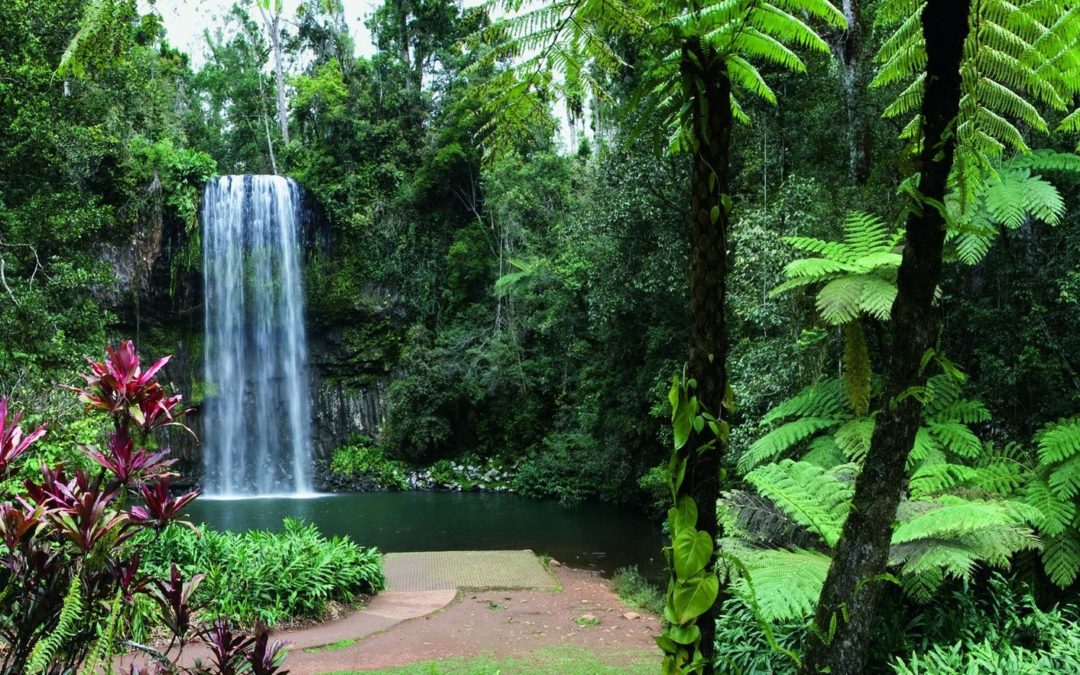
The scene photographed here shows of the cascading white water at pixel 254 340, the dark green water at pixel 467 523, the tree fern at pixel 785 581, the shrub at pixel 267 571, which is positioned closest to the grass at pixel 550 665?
the tree fern at pixel 785 581

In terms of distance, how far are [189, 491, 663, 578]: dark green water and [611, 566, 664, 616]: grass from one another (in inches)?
28.4

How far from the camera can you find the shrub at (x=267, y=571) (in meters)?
5.69

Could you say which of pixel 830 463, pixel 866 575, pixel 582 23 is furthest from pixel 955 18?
pixel 830 463

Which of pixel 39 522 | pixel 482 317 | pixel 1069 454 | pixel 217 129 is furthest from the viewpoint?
pixel 217 129

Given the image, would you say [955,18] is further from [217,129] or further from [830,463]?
[217,129]

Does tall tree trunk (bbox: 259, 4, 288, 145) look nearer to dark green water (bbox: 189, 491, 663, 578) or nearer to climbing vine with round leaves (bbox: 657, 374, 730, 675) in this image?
dark green water (bbox: 189, 491, 663, 578)

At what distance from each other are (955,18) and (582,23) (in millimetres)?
939

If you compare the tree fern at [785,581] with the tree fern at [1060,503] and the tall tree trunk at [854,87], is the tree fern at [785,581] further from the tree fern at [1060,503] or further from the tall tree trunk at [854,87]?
the tall tree trunk at [854,87]

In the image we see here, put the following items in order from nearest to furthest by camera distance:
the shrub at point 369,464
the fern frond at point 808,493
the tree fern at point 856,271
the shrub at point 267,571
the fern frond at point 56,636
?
the fern frond at point 56,636 → the fern frond at point 808,493 → the tree fern at point 856,271 → the shrub at point 267,571 → the shrub at point 369,464

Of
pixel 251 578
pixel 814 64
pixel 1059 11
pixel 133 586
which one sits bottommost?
pixel 251 578

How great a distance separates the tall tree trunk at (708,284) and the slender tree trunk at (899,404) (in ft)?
1.12

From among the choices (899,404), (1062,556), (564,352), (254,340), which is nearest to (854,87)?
(1062,556)

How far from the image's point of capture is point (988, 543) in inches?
134

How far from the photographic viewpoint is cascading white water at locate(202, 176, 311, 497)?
60.9 ft
